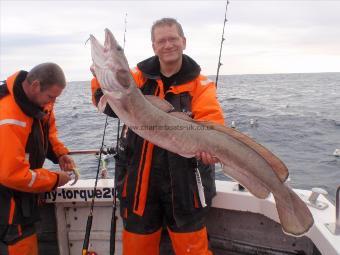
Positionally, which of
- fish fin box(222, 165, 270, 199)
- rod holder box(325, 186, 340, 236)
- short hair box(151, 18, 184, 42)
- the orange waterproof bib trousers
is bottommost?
the orange waterproof bib trousers

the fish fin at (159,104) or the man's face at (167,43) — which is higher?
the man's face at (167,43)

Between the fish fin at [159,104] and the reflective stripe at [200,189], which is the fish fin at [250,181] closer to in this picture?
the reflective stripe at [200,189]

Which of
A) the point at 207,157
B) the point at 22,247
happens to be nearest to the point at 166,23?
the point at 207,157

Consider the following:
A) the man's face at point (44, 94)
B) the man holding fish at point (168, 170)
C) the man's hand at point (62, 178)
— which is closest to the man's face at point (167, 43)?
the man holding fish at point (168, 170)

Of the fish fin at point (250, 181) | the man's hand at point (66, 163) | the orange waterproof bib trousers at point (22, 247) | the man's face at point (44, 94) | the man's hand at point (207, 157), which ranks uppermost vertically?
the man's face at point (44, 94)

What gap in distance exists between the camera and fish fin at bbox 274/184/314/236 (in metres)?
2.96

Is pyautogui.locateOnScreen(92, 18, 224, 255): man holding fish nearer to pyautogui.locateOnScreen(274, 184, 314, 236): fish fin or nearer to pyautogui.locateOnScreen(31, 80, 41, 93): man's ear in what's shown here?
pyautogui.locateOnScreen(31, 80, 41, 93): man's ear

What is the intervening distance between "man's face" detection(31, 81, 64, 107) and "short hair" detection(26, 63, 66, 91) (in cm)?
3

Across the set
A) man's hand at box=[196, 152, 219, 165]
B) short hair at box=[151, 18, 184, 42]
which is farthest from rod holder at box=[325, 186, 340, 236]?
short hair at box=[151, 18, 184, 42]

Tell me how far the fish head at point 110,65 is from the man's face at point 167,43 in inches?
Answer: 28.1

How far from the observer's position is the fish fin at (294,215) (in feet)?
9.70

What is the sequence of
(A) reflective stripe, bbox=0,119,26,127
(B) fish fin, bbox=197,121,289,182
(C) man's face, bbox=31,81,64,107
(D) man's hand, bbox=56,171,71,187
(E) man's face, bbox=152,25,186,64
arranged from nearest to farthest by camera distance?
(B) fish fin, bbox=197,121,289,182
(A) reflective stripe, bbox=0,119,26,127
(E) man's face, bbox=152,25,186,64
(C) man's face, bbox=31,81,64,107
(D) man's hand, bbox=56,171,71,187

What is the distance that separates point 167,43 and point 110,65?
0.88 metres

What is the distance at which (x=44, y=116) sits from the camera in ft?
13.0
